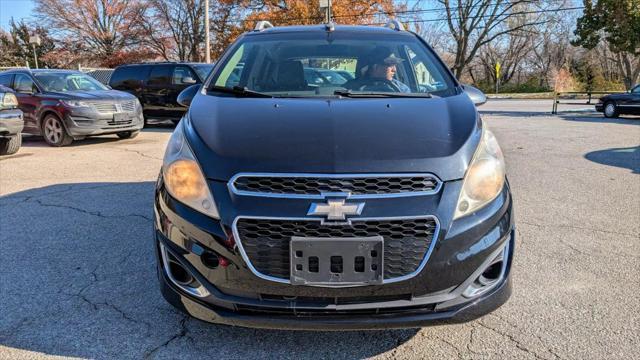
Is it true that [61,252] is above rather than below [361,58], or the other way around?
below

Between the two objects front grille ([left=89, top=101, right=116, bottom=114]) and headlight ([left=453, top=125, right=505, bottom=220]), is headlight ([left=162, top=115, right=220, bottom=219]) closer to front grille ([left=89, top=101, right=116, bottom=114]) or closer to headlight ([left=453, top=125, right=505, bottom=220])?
headlight ([left=453, top=125, right=505, bottom=220])

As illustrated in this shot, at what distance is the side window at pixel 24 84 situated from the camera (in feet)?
33.8

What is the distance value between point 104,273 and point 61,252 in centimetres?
66

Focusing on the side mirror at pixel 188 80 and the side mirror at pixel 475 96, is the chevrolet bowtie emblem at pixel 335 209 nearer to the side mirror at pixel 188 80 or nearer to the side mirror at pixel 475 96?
the side mirror at pixel 475 96

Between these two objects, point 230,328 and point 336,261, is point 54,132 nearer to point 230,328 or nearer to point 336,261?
point 230,328

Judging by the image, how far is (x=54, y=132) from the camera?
32.6ft

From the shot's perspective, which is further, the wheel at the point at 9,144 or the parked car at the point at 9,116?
the wheel at the point at 9,144

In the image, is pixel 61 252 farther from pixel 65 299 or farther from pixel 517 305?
pixel 517 305

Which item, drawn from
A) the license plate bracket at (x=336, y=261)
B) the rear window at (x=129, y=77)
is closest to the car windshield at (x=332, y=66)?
the license plate bracket at (x=336, y=261)

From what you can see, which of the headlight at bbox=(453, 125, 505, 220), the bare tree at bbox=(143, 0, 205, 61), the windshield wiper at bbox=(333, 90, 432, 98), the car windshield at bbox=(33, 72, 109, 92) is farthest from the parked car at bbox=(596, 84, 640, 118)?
the bare tree at bbox=(143, 0, 205, 61)

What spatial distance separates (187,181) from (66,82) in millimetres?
9900

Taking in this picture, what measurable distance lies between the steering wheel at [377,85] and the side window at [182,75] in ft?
33.8

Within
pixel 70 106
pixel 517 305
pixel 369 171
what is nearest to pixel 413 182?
pixel 369 171

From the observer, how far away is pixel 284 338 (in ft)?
8.46
